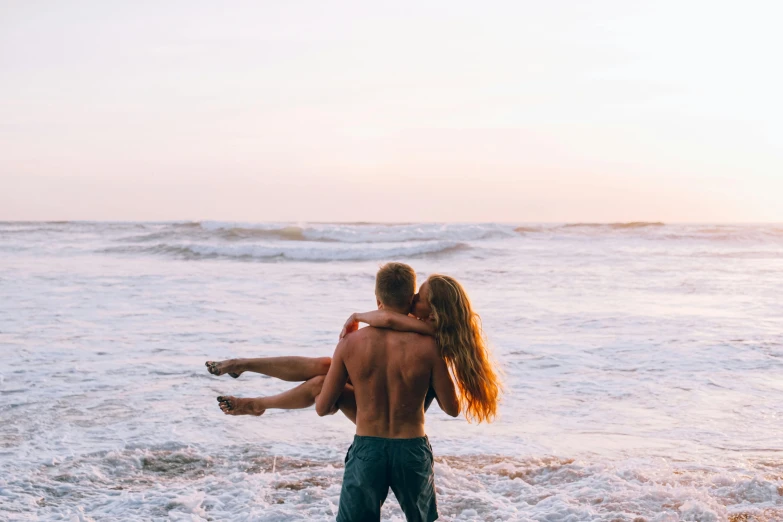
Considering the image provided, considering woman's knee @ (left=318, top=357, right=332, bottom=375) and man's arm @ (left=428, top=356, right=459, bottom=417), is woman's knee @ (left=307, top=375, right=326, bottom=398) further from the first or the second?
man's arm @ (left=428, top=356, right=459, bottom=417)

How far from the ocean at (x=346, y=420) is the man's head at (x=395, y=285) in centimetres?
204

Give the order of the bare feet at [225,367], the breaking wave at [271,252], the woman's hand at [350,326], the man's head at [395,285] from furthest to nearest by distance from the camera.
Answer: the breaking wave at [271,252] → the bare feet at [225,367] → the woman's hand at [350,326] → the man's head at [395,285]

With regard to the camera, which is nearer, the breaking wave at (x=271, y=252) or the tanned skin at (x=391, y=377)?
the tanned skin at (x=391, y=377)

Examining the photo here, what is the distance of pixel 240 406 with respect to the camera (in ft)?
11.5

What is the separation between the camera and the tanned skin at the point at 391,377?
3080mm

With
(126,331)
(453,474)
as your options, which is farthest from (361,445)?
(126,331)

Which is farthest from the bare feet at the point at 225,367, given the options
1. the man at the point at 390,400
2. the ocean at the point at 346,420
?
the ocean at the point at 346,420

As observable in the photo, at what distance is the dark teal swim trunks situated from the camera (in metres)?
3.10

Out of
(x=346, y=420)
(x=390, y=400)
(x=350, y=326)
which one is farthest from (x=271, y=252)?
(x=390, y=400)

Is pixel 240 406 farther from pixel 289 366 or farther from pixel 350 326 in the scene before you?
pixel 350 326

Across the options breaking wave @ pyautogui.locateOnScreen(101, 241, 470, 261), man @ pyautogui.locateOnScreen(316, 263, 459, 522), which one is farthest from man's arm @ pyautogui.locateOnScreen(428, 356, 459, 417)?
breaking wave @ pyautogui.locateOnScreen(101, 241, 470, 261)

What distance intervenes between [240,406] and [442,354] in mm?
1086

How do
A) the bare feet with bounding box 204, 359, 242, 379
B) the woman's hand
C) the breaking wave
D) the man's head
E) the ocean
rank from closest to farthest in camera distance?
the man's head → the woman's hand → the bare feet with bounding box 204, 359, 242, 379 → the ocean → the breaking wave

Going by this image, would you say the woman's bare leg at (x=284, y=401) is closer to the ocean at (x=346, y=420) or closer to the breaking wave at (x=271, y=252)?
the ocean at (x=346, y=420)
